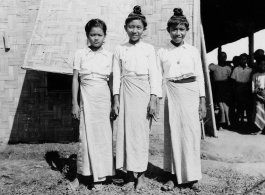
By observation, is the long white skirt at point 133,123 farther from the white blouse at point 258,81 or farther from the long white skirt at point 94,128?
the white blouse at point 258,81

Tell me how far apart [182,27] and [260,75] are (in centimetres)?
326

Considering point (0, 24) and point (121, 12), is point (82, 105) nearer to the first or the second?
point (121, 12)

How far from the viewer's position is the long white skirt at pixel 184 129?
10.4 feet

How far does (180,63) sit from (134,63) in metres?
0.46

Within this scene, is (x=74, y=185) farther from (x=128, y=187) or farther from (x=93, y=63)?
(x=93, y=63)

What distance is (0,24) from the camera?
4.86 metres

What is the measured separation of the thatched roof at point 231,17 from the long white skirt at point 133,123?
4.27 m

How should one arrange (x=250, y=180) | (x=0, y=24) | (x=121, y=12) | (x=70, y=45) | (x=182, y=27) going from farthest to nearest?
1. (x=0, y=24)
2. (x=121, y=12)
3. (x=70, y=45)
4. (x=250, y=180)
5. (x=182, y=27)

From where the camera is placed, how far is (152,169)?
12.6ft

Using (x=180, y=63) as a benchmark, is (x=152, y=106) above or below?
below

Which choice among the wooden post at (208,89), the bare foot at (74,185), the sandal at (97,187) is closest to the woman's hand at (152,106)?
the sandal at (97,187)

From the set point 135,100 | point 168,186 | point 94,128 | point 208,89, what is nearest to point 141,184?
point 168,186

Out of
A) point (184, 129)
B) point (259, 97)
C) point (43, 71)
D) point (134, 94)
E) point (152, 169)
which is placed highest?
point (43, 71)


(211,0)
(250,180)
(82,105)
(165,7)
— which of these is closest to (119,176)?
(82,105)
